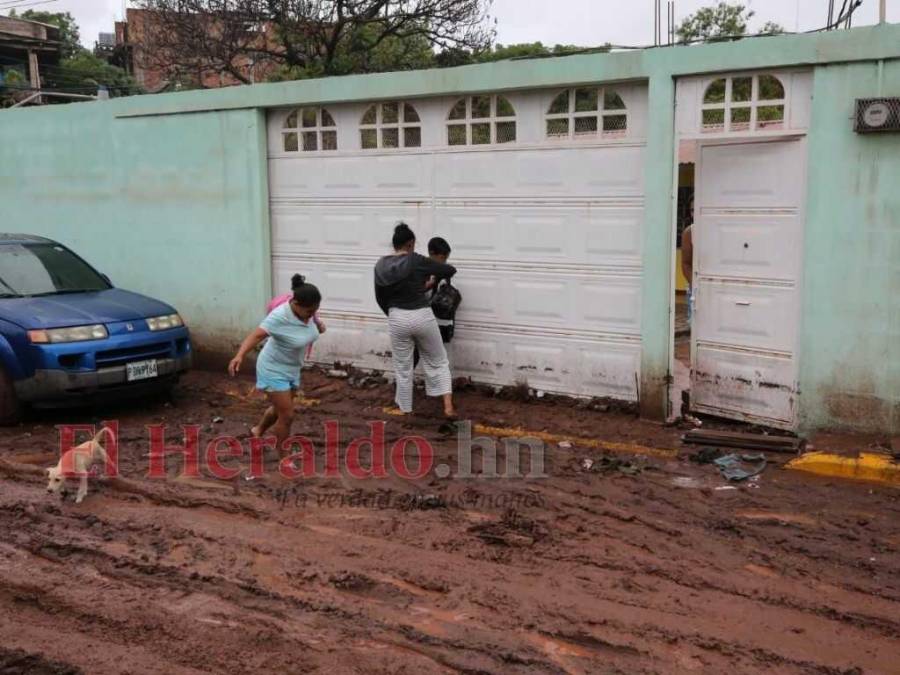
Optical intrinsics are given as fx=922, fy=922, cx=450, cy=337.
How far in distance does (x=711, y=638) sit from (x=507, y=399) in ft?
15.0

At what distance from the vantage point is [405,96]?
877cm

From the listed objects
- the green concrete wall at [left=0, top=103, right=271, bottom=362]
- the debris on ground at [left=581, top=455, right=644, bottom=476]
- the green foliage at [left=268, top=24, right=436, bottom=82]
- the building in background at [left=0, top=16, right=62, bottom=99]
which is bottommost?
the debris on ground at [left=581, top=455, right=644, bottom=476]

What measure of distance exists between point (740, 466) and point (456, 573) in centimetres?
273

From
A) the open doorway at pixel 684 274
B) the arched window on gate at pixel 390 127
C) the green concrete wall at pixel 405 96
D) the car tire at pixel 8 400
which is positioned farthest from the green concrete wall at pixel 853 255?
the car tire at pixel 8 400

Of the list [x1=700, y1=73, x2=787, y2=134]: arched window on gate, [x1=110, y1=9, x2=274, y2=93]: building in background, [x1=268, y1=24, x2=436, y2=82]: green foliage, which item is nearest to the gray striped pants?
[x1=700, y1=73, x2=787, y2=134]: arched window on gate

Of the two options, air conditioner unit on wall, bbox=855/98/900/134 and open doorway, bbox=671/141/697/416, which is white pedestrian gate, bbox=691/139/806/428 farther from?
air conditioner unit on wall, bbox=855/98/900/134

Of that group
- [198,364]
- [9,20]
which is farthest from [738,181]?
[9,20]

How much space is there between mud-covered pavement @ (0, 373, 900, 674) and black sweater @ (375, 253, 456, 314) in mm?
1498

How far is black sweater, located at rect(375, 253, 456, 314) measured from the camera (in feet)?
25.2

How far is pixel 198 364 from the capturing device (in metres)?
10.6

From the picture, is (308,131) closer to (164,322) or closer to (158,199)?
(158,199)

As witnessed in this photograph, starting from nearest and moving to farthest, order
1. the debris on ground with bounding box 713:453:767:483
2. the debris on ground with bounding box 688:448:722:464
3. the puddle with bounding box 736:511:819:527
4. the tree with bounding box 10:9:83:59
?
the puddle with bounding box 736:511:819:527 < the debris on ground with bounding box 713:453:767:483 < the debris on ground with bounding box 688:448:722:464 < the tree with bounding box 10:9:83:59

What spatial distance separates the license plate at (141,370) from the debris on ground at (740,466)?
5.11m

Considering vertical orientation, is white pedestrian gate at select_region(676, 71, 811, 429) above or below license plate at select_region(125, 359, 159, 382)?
above
